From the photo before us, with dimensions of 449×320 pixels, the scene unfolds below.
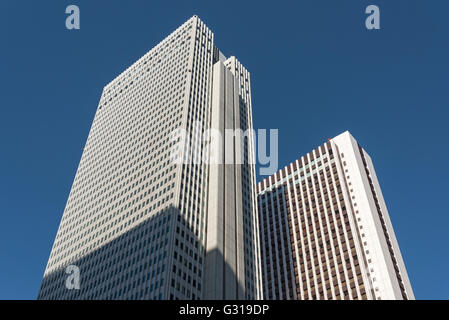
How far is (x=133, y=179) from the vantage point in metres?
127

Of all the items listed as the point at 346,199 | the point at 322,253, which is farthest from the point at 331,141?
the point at 322,253

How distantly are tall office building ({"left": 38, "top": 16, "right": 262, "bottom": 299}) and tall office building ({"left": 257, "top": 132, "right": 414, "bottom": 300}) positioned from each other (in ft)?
92.4

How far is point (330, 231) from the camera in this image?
14375 centimetres

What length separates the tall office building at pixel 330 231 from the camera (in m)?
127

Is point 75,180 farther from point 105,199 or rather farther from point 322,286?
point 322,286

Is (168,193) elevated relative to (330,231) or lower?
lower

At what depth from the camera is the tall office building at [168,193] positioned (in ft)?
332

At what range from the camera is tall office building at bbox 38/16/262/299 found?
332 ft

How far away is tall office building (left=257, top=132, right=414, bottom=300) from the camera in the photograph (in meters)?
127

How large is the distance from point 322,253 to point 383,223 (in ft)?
70.4

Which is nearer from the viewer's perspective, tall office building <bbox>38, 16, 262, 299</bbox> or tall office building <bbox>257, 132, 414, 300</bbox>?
tall office building <bbox>38, 16, 262, 299</bbox>

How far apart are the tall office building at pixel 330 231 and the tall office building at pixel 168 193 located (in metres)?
28.2

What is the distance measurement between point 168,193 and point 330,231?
59.6 m

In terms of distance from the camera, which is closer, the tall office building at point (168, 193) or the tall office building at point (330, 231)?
the tall office building at point (168, 193)
